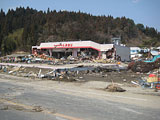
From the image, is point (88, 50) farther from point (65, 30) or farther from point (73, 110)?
point (73, 110)

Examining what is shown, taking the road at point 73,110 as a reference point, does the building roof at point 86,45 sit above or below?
above

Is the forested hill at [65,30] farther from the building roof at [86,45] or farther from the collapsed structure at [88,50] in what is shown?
the building roof at [86,45]

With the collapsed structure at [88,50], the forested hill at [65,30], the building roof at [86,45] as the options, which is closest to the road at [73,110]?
the collapsed structure at [88,50]

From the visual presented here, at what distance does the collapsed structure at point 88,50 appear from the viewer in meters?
54.0

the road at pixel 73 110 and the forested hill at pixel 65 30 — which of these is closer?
the road at pixel 73 110

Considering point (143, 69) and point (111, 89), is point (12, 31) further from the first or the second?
point (111, 89)

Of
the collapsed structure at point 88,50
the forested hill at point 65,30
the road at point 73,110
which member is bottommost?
the road at point 73,110

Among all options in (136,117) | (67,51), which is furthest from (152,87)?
(67,51)

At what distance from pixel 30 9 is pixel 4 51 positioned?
88365 mm

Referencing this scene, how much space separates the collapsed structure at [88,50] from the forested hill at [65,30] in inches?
811

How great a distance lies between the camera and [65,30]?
89.7m

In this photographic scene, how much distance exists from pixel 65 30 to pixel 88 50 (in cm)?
3615

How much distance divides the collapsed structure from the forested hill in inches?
811

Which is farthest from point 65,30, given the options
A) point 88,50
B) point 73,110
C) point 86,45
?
point 73,110
